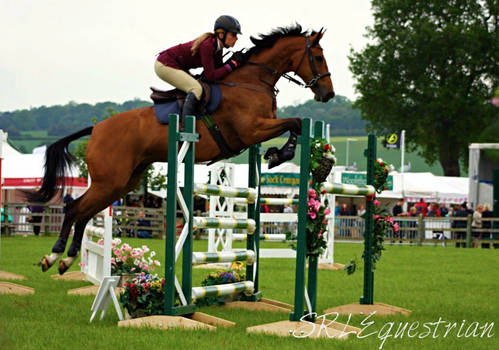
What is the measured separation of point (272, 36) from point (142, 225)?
58.5ft

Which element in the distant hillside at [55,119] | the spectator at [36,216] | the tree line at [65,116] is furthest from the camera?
the tree line at [65,116]

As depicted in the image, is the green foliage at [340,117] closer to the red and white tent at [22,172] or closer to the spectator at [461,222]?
the red and white tent at [22,172]

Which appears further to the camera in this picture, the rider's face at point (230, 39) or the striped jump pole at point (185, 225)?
the rider's face at point (230, 39)

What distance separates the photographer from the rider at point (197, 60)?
21.6 feet

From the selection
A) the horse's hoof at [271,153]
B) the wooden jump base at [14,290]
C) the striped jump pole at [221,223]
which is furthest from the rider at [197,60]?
the wooden jump base at [14,290]

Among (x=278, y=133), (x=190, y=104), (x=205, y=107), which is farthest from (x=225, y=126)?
(x=278, y=133)

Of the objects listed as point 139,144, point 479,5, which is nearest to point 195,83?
point 139,144

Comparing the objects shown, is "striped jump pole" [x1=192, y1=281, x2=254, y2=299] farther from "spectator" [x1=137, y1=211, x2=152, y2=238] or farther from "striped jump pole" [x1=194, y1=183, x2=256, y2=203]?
"spectator" [x1=137, y1=211, x2=152, y2=238]

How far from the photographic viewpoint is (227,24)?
21.7ft

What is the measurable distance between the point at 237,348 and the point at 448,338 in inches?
66.5

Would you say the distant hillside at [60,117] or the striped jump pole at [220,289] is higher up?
the distant hillside at [60,117]

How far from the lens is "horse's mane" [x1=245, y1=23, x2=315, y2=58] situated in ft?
23.4

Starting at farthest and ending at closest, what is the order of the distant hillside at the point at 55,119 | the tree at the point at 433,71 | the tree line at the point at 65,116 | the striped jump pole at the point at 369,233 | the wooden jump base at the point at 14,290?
the tree line at the point at 65,116 → the distant hillside at the point at 55,119 → the tree at the point at 433,71 → the wooden jump base at the point at 14,290 → the striped jump pole at the point at 369,233

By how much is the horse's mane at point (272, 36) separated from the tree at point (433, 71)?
104 feet
